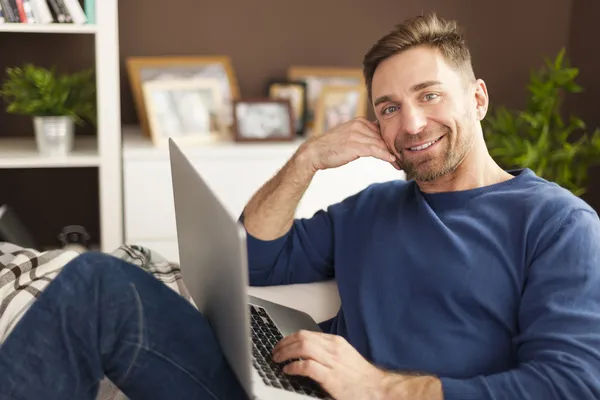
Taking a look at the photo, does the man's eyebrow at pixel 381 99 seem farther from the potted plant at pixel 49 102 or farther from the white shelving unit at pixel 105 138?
the potted plant at pixel 49 102

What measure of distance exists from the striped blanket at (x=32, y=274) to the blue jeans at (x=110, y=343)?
Result: 11.8 inches

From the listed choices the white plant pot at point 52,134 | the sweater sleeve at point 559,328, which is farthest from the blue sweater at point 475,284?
the white plant pot at point 52,134

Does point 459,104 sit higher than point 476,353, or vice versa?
point 459,104

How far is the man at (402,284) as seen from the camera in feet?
4.79

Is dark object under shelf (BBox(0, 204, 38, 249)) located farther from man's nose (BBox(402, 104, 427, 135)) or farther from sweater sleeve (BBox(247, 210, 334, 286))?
man's nose (BBox(402, 104, 427, 135))

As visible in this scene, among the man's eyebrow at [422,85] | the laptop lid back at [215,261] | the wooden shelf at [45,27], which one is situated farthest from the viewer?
the wooden shelf at [45,27]

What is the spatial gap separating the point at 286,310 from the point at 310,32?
191 cm

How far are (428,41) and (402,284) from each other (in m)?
0.52

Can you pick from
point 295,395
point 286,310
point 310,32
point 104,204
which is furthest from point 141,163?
point 295,395

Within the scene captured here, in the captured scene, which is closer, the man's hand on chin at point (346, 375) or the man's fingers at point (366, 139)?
the man's hand on chin at point (346, 375)

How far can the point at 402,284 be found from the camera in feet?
5.77

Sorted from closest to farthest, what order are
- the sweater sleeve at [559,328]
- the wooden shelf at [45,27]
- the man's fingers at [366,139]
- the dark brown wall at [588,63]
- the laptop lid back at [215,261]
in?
1. the laptop lid back at [215,261]
2. the sweater sleeve at [559,328]
3. the man's fingers at [366,139]
4. the wooden shelf at [45,27]
5. the dark brown wall at [588,63]

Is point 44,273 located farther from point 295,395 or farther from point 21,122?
point 21,122

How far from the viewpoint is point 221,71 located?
3.45 metres
